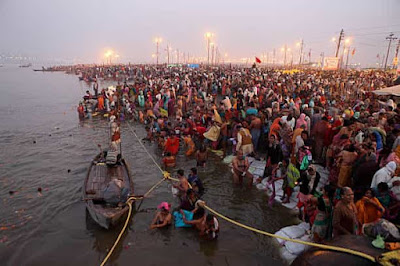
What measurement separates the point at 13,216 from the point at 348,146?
33.3 feet

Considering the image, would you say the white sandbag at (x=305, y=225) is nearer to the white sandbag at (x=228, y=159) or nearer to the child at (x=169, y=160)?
the white sandbag at (x=228, y=159)

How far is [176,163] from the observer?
12664 mm

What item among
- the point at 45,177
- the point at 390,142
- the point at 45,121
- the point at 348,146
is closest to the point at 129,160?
the point at 45,177

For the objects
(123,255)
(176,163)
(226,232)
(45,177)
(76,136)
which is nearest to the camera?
(123,255)

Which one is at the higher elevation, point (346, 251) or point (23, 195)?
point (346, 251)

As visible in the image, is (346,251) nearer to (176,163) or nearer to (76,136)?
(176,163)

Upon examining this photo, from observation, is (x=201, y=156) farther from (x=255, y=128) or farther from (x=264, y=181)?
(x=264, y=181)

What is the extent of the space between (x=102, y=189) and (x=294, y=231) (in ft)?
18.7

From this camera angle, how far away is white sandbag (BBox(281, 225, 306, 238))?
22.7ft

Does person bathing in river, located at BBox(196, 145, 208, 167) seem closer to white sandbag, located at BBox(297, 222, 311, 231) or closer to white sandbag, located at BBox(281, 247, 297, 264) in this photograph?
white sandbag, located at BBox(297, 222, 311, 231)

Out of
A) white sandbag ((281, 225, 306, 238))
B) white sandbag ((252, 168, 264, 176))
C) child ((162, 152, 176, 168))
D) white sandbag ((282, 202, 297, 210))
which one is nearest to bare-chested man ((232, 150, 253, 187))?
white sandbag ((252, 168, 264, 176))

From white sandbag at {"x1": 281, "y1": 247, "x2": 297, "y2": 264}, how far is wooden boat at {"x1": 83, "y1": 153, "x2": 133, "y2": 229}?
4188 millimetres

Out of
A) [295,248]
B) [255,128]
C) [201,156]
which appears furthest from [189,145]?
[295,248]

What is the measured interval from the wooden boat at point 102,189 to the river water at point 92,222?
53cm
